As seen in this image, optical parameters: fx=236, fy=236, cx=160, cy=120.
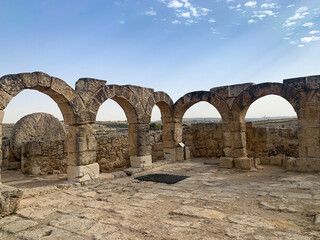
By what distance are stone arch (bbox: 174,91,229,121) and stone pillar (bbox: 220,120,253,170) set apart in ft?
1.86

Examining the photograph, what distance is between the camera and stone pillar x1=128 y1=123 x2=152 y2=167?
9.16 m

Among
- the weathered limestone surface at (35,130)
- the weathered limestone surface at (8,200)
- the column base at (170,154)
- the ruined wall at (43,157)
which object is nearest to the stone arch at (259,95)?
the column base at (170,154)

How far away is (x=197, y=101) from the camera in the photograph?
421 inches

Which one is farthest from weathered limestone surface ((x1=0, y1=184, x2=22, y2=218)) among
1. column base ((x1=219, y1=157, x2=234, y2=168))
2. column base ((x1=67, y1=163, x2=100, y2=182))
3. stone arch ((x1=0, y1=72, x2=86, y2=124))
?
column base ((x1=219, y1=157, x2=234, y2=168))

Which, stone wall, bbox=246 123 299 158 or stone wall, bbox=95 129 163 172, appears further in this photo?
stone wall, bbox=246 123 299 158

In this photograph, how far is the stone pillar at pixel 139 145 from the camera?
9156 millimetres

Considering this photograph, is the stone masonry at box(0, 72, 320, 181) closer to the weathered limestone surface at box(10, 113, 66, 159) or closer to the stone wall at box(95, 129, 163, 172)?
the stone wall at box(95, 129, 163, 172)

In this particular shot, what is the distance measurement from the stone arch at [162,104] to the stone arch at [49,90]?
3.10 meters

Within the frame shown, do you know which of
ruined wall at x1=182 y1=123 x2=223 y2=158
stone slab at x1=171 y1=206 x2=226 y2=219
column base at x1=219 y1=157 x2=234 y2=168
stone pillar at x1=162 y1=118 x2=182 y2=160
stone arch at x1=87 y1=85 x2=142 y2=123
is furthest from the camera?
ruined wall at x1=182 y1=123 x2=223 y2=158

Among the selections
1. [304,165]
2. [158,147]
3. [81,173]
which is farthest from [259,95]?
[81,173]

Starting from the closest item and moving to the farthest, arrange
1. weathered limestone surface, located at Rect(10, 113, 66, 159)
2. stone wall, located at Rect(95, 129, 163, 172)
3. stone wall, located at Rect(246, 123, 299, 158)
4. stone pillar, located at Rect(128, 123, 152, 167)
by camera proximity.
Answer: stone pillar, located at Rect(128, 123, 152, 167), weathered limestone surface, located at Rect(10, 113, 66, 159), stone wall, located at Rect(95, 129, 163, 172), stone wall, located at Rect(246, 123, 299, 158)

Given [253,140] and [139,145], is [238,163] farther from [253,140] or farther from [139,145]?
[139,145]

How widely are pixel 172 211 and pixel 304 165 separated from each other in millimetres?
6019

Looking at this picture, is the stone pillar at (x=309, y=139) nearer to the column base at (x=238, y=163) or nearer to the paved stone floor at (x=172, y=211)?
the paved stone floor at (x=172, y=211)
